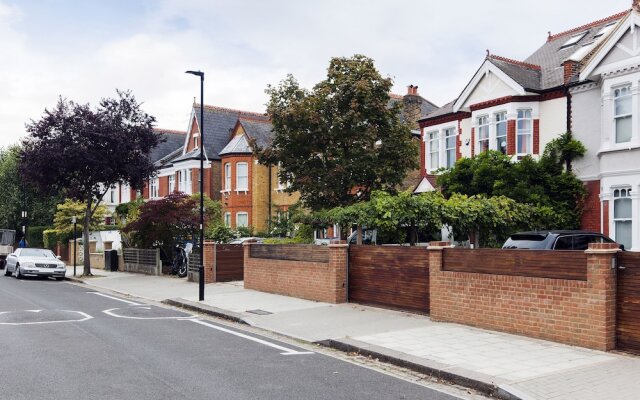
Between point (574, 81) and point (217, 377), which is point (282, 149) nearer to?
point (574, 81)

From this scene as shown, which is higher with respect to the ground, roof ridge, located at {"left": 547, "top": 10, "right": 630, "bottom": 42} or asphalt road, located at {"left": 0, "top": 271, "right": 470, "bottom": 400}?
roof ridge, located at {"left": 547, "top": 10, "right": 630, "bottom": 42}

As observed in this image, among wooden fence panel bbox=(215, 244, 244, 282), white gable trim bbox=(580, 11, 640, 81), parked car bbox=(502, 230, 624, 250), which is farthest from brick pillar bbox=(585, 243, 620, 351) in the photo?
wooden fence panel bbox=(215, 244, 244, 282)

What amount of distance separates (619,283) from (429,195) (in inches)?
373

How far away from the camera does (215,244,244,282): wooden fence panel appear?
2205 centimetres

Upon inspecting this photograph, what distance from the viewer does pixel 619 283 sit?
9.23m

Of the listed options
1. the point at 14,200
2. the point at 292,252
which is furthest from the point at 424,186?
the point at 14,200

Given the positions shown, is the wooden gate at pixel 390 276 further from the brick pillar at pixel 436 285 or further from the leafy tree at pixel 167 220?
the leafy tree at pixel 167 220

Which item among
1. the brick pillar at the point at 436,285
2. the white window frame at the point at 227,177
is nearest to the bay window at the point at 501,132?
the brick pillar at the point at 436,285

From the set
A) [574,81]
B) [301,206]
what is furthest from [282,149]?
[574,81]

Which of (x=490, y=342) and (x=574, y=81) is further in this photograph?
(x=574, y=81)

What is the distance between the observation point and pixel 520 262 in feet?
34.6

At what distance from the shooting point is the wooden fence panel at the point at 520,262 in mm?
9695

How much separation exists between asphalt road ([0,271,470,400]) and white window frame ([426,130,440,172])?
15765mm

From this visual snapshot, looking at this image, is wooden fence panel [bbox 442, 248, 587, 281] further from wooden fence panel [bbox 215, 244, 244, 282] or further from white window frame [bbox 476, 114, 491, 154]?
white window frame [bbox 476, 114, 491, 154]
